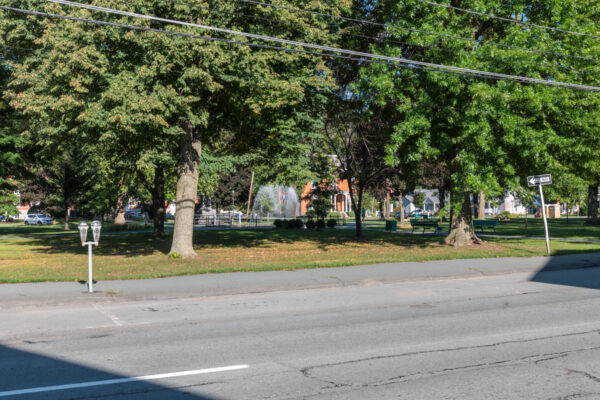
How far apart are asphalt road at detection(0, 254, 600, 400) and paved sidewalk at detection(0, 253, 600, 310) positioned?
55mm

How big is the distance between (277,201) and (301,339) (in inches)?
2585

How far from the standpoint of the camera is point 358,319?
9.00 meters

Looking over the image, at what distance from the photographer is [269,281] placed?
1315 cm

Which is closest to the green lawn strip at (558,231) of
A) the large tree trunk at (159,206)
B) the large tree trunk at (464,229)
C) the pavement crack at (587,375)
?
the large tree trunk at (464,229)

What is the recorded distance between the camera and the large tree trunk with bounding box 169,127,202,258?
59.0 feet

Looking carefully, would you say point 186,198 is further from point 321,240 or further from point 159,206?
point 159,206

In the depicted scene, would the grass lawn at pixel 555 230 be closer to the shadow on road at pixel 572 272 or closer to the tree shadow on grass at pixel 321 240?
the tree shadow on grass at pixel 321 240

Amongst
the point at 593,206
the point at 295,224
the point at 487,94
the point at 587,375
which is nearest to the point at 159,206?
the point at 295,224

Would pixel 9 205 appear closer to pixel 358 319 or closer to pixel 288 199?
pixel 358 319

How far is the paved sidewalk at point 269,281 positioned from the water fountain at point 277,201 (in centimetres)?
5469

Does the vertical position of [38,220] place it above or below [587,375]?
above

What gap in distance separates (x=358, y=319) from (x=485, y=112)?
11.1 m

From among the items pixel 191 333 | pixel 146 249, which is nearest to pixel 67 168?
pixel 146 249

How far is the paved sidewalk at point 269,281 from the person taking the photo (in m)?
11.0
